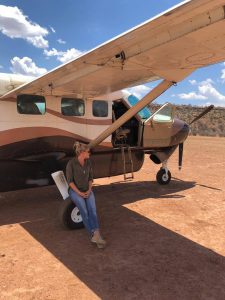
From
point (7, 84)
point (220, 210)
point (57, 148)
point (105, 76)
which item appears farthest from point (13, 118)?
point (220, 210)

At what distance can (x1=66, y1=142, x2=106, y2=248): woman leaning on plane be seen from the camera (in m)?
6.21

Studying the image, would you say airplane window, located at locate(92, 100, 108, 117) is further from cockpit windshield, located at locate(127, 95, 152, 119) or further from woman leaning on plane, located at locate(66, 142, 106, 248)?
woman leaning on plane, located at locate(66, 142, 106, 248)

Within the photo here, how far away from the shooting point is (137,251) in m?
5.82

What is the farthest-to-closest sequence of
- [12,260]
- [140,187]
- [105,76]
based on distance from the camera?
[140,187]
[105,76]
[12,260]

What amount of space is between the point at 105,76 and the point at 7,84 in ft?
7.44

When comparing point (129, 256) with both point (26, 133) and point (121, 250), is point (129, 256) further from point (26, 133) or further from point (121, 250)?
point (26, 133)

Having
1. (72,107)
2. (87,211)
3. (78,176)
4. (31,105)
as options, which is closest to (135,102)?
(72,107)

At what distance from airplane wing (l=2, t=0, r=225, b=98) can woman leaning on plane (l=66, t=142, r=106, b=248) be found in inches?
58.5

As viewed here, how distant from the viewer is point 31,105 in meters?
8.15

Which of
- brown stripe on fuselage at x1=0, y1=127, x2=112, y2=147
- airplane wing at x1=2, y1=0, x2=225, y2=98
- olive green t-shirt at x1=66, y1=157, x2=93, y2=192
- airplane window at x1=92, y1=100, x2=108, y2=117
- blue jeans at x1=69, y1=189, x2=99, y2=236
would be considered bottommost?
blue jeans at x1=69, y1=189, x2=99, y2=236

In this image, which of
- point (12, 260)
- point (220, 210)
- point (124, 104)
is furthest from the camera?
point (124, 104)

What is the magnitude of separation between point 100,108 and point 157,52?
4.29 m

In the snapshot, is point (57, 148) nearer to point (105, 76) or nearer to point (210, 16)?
point (105, 76)

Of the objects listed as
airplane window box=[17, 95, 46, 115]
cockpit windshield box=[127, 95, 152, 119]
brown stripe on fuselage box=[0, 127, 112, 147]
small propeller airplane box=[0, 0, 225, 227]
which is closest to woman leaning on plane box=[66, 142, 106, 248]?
small propeller airplane box=[0, 0, 225, 227]
